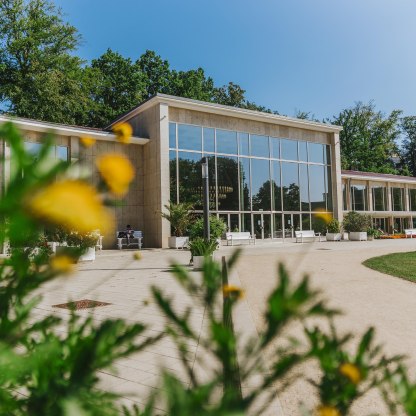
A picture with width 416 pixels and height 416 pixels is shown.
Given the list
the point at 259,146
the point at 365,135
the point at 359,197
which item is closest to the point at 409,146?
the point at 365,135

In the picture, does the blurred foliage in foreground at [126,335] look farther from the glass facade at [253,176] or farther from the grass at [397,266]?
the glass facade at [253,176]

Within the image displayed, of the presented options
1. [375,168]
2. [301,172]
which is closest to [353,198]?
[301,172]

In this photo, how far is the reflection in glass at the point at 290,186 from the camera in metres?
31.5

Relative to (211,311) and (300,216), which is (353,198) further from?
(211,311)

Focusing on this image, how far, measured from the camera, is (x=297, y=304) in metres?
0.53

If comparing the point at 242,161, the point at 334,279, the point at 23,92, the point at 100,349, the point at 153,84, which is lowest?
the point at 334,279

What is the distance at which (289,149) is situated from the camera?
105 feet

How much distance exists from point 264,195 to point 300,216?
377cm

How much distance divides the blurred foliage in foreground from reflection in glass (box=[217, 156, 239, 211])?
2704cm

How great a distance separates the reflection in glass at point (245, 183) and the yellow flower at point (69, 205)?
28.6 m

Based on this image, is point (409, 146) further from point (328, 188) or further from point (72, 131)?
point (72, 131)

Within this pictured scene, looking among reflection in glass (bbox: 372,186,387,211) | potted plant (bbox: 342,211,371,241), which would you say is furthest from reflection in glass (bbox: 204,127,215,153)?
reflection in glass (bbox: 372,186,387,211)

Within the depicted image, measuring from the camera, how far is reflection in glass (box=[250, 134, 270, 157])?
99.4ft

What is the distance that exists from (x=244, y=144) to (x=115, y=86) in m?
18.2
